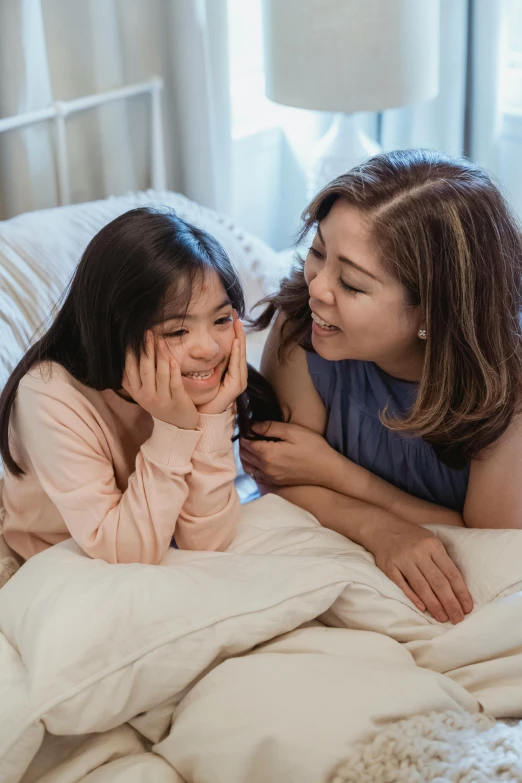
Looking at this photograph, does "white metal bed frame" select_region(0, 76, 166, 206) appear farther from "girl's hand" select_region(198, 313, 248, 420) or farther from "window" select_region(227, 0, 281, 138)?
"girl's hand" select_region(198, 313, 248, 420)

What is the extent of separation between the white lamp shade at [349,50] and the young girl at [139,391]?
→ 2.97 ft

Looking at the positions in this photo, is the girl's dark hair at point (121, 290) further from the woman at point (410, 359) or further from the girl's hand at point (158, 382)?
the woman at point (410, 359)

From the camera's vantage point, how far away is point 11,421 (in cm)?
123

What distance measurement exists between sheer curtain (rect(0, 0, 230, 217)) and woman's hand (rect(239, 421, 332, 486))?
2.67ft

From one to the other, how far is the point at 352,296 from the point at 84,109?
1.00 metres

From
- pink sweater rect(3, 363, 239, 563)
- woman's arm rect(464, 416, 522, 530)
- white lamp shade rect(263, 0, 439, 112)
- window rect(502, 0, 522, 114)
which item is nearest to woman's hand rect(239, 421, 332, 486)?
pink sweater rect(3, 363, 239, 563)

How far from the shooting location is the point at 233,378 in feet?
4.04

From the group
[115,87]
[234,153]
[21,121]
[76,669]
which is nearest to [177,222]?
[76,669]

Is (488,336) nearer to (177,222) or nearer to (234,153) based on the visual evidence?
(177,222)

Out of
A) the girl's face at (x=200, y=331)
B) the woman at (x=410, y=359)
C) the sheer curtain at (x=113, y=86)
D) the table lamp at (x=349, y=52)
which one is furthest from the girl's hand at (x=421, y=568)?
the sheer curtain at (x=113, y=86)

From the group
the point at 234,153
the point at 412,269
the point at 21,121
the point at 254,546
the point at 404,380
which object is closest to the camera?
the point at 412,269

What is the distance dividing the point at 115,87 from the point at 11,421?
965 mm

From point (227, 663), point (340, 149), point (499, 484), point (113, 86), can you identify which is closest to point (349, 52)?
point (340, 149)

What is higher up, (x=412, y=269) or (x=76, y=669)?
(x=412, y=269)
